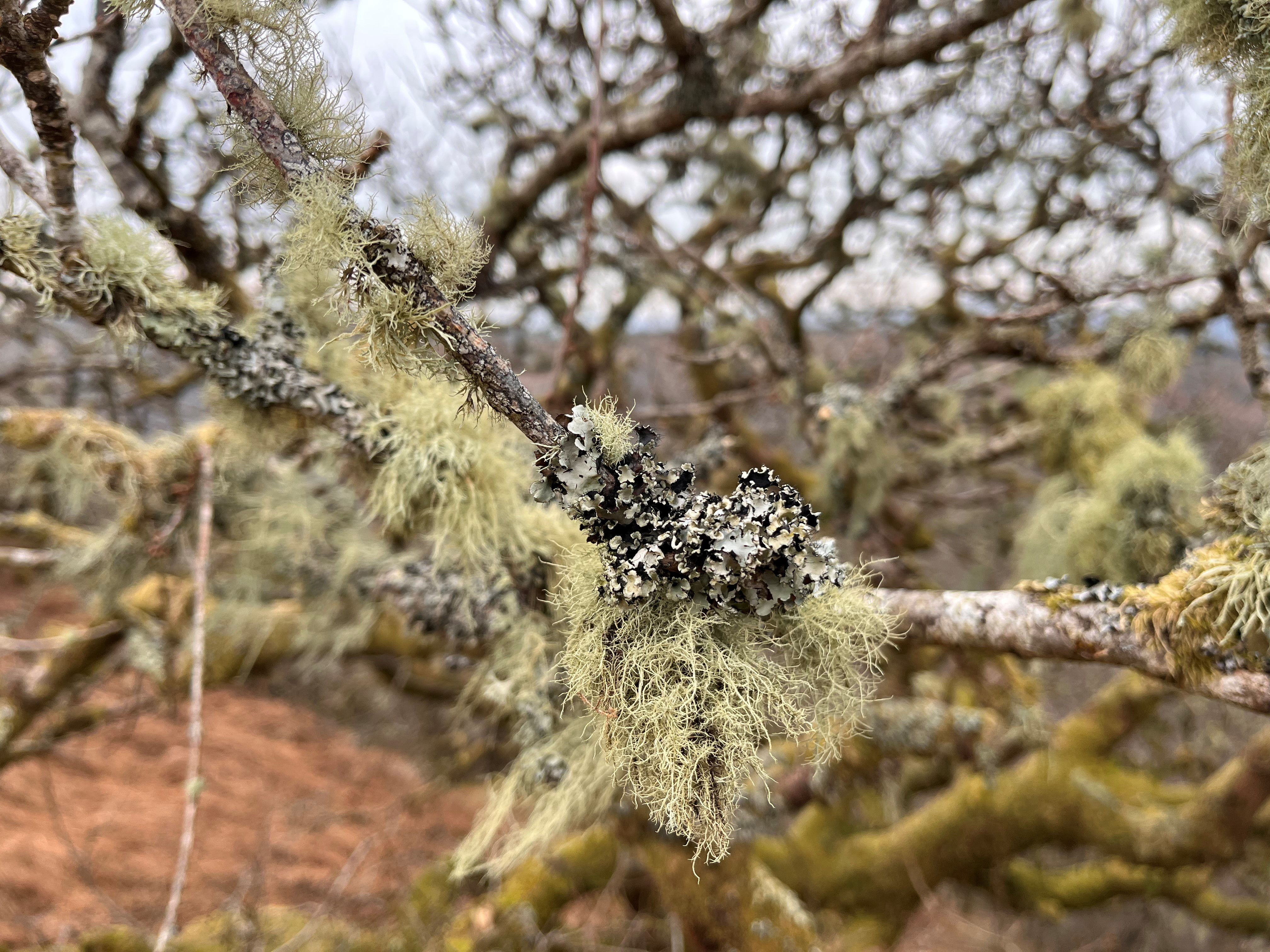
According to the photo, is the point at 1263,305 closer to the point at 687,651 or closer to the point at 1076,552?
the point at 1076,552

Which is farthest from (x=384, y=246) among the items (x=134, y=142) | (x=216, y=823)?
(x=216, y=823)

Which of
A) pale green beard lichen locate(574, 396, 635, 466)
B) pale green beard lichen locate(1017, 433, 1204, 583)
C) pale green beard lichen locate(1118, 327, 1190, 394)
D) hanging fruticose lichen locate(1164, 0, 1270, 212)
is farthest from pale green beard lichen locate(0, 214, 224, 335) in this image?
pale green beard lichen locate(1118, 327, 1190, 394)

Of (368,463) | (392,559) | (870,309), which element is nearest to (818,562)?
(368,463)

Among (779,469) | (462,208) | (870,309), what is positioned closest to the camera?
(779,469)

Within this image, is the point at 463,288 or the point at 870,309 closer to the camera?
the point at 463,288

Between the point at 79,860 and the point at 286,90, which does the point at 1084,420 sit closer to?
the point at 286,90

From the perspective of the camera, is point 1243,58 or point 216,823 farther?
point 216,823

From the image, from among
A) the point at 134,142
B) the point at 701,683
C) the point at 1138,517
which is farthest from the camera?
the point at 134,142
